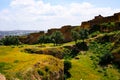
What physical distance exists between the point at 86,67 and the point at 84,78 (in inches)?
460

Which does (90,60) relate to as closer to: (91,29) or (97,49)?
(97,49)

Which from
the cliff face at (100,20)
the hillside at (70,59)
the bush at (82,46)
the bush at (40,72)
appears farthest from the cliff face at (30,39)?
the bush at (40,72)

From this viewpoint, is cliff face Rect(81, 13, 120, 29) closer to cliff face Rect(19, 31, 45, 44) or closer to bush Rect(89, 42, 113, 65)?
cliff face Rect(19, 31, 45, 44)

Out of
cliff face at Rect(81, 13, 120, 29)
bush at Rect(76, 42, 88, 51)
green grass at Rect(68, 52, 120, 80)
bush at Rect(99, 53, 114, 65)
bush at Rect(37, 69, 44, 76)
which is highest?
cliff face at Rect(81, 13, 120, 29)

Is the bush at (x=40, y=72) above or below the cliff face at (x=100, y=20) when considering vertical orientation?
below

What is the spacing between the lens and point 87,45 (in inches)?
4429


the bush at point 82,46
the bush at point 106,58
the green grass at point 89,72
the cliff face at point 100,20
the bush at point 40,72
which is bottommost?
the green grass at point 89,72

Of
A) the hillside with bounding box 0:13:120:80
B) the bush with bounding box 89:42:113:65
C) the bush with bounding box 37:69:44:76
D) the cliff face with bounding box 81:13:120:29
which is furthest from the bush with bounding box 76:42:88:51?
the bush with bounding box 37:69:44:76

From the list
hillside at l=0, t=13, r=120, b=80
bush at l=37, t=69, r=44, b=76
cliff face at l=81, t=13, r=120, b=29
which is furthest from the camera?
cliff face at l=81, t=13, r=120, b=29

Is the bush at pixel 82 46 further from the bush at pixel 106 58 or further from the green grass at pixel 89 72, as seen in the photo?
the green grass at pixel 89 72

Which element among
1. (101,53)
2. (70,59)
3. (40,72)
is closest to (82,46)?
(101,53)

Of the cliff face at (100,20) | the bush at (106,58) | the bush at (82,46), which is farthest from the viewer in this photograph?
the cliff face at (100,20)

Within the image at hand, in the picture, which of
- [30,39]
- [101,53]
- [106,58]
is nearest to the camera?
[106,58]

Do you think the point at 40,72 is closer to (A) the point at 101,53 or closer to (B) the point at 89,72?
(B) the point at 89,72
